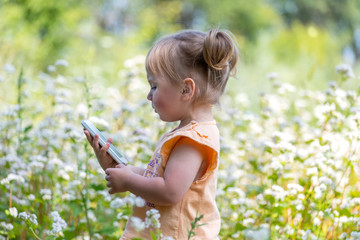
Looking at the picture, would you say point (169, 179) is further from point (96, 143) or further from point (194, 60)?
point (194, 60)

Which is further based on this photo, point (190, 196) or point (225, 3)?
point (225, 3)

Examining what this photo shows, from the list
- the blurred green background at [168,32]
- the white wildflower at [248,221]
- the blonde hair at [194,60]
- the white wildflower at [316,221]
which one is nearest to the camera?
the blonde hair at [194,60]

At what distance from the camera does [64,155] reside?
3002 millimetres

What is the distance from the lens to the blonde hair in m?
1.57

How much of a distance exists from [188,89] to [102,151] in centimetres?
37

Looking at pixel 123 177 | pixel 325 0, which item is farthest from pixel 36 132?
pixel 325 0

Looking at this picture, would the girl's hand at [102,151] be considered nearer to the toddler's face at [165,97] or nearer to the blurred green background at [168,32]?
the toddler's face at [165,97]

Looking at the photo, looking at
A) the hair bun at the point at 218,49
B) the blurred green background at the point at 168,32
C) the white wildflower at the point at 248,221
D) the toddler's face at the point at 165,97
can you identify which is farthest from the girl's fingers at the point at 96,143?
the white wildflower at the point at 248,221

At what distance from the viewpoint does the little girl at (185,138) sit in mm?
1493

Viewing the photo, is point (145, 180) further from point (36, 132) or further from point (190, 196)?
point (36, 132)

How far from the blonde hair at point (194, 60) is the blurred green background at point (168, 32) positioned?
0.74ft

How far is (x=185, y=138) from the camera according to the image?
1.52 metres

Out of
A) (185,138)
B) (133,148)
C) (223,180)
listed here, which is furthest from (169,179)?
(133,148)

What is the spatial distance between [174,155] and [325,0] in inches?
1181
